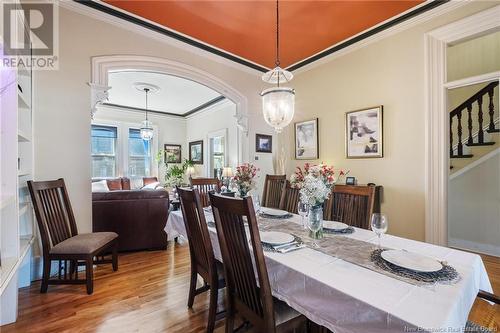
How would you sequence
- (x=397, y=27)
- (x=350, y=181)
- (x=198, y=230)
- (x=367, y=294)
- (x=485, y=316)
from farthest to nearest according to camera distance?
(x=350, y=181), (x=397, y=27), (x=485, y=316), (x=198, y=230), (x=367, y=294)

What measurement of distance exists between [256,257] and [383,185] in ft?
8.86

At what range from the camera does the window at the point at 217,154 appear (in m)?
6.18

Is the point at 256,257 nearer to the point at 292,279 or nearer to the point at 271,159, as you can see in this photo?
the point at 292,279

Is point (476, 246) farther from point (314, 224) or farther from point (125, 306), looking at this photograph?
point (125, 306)

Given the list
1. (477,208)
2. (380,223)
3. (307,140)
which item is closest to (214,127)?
(307,140)

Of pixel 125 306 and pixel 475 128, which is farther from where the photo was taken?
pixel 475 128

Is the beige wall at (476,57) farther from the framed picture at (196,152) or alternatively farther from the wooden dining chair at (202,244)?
the framed picture at (196,152)

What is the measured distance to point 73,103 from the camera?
2674mm

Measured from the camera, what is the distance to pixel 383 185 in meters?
3.13

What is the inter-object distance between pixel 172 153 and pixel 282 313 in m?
6.80

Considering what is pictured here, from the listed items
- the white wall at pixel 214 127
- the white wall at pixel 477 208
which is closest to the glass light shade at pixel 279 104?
the white wall at pixel 477 208

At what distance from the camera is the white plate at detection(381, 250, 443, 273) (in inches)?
41.0

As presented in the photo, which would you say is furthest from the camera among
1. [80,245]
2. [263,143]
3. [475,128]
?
[263,143]

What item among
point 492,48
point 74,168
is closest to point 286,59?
point 492,48
